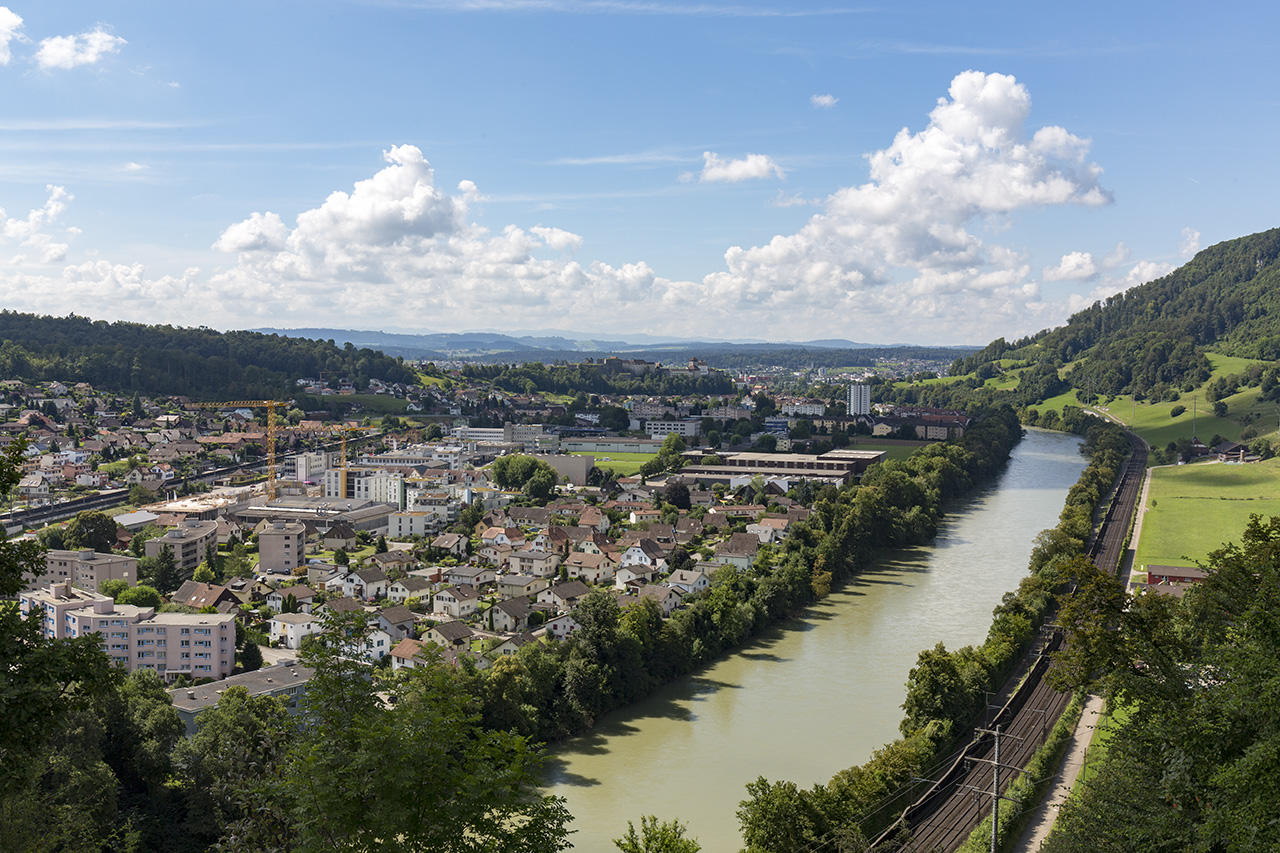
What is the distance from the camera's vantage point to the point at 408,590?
50.9ft

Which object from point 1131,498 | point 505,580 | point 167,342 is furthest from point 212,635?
point 167,342

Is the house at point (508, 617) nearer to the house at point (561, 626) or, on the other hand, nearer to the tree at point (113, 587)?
the house at point (561, 626)

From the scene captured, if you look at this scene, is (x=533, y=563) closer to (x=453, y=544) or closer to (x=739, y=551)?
(x=453, y=544)

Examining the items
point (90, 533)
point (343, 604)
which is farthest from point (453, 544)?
point (90, 533)

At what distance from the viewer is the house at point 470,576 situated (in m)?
16.1

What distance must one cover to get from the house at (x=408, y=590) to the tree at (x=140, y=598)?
3.50 m

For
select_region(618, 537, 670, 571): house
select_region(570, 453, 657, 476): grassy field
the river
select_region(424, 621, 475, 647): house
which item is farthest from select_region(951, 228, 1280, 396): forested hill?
select_region(424, 621, 475, 647): house

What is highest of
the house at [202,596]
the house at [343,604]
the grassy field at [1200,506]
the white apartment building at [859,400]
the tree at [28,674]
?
the tree at [28,674]

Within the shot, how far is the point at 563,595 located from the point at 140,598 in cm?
644

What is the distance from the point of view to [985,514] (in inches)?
964

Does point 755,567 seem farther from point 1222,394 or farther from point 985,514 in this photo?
point 1222,394

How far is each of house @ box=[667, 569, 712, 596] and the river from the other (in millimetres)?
1584

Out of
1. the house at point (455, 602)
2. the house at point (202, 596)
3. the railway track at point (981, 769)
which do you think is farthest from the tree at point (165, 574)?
the railway track at point (981, 769)

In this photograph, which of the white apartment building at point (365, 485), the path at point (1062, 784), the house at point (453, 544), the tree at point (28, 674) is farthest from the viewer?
the white apartment building at point (365, 485)
